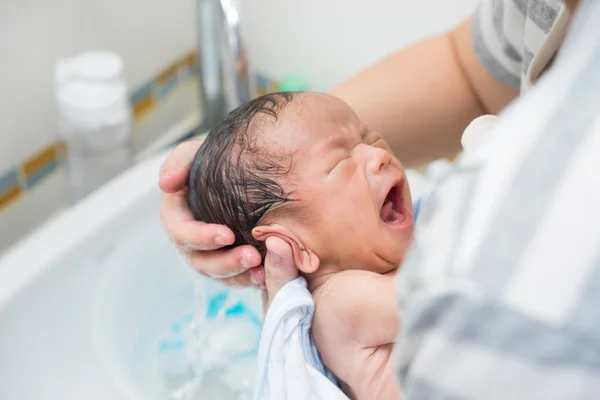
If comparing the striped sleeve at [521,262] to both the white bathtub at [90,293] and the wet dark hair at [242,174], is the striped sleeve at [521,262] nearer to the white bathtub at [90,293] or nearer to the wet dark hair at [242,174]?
the wet dark hair at [242,174]

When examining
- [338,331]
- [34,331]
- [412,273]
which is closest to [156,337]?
[34,331]

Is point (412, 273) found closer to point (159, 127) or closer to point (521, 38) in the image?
point (521, 38)

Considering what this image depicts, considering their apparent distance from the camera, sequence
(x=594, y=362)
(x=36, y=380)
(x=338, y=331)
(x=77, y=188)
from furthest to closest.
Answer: (x=77, y=188) → (x=36, y=380) → (x=338, y=331) → (x=594, y=362)

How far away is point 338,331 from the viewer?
0.54m

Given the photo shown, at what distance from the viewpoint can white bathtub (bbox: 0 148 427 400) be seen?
731mm

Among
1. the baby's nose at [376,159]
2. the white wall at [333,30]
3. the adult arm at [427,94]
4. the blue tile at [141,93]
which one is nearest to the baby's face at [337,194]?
the baby's nose at [376,159]

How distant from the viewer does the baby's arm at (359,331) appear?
48 cm

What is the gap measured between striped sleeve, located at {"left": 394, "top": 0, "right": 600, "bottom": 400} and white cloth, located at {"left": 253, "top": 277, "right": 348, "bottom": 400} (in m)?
0.31

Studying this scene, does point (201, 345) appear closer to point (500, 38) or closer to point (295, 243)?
point (295, 243)

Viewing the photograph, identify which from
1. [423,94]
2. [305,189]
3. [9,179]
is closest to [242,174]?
[305,189]

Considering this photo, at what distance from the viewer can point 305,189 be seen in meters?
0.60

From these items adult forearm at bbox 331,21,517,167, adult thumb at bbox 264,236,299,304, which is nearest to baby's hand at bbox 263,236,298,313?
adult thumb at bbox 264,236,299,304

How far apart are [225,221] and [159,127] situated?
665 mm

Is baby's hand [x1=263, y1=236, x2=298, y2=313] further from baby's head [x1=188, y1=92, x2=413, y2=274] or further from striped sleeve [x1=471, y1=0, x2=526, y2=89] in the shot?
striped sleeve [x1=471, y1=0, x2=526, y2=89]
